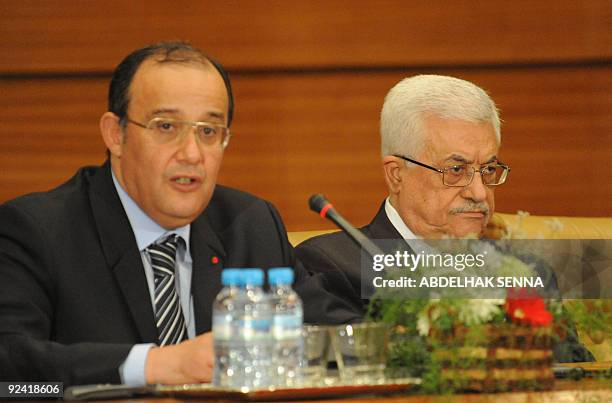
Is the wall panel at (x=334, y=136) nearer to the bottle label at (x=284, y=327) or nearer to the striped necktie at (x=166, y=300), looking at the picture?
the striped necktie at (x=166, y=300)

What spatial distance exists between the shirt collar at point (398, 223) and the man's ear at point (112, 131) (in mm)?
846

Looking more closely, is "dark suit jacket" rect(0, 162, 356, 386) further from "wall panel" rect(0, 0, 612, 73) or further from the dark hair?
"wall panel" rect(0, 0, 612, 73)

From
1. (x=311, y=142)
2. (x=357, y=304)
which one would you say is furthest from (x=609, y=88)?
(x=357, y=304)

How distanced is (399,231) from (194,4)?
1432 millimetres

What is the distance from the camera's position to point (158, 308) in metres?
1.98

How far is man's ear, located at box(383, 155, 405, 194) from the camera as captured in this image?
8.67 feet

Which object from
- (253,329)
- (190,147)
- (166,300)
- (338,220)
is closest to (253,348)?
(253,329)

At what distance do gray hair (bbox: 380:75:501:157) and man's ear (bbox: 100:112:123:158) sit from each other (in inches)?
33.2

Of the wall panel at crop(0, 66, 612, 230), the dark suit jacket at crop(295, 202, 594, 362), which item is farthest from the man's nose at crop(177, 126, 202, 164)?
the wall panel at crop(0, 66, 612, 230)

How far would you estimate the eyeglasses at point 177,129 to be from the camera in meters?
2.05

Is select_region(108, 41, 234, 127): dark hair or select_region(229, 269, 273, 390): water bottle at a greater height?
select_region(108, 41, 234, 127): dark hair

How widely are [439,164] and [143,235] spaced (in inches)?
35.3

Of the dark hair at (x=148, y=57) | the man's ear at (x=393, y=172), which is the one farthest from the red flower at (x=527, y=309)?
the man's ear at (x=393, y=172)

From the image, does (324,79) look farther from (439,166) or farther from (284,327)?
(284,327)
